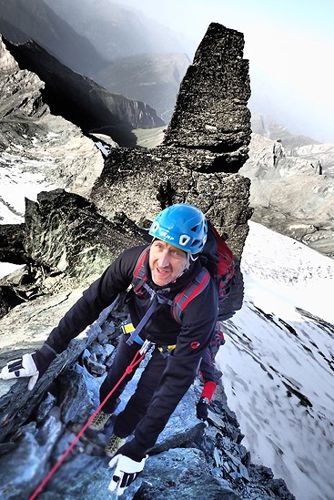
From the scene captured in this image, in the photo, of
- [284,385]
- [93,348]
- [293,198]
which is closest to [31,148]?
[284,385]

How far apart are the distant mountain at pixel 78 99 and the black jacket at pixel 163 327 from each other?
5193 centimetres

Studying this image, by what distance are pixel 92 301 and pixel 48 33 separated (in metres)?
136

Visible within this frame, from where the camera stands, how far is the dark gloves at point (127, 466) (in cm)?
318

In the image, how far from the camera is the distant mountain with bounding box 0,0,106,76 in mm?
101625

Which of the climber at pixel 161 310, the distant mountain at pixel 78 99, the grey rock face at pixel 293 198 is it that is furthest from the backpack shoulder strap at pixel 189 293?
the distant mountain at pixel 78 99

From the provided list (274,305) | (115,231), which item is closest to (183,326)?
(115,231)

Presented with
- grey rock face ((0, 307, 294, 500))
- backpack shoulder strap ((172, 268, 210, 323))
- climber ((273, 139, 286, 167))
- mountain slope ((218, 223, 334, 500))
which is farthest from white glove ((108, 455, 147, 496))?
climber ((273, 139, 286, 167))

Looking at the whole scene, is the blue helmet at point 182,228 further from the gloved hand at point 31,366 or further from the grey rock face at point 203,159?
the grey rock face at point 203,159

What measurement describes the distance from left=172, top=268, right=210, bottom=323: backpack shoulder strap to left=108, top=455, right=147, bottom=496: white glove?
4.47ft

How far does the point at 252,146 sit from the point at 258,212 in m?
16.0

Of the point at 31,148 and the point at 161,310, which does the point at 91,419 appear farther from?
the point at 31,148

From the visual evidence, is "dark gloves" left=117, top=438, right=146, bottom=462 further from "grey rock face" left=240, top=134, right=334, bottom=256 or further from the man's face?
"grey rock face" left=240, top=134, right=334, bottom=256

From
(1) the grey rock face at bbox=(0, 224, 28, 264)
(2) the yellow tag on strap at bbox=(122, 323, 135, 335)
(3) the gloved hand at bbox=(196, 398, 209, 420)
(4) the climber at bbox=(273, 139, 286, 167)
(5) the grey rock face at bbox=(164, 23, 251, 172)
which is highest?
(4) the climber at bbox=(273, 139, 286, 167)

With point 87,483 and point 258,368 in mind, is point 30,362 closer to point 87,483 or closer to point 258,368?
point 87,483
